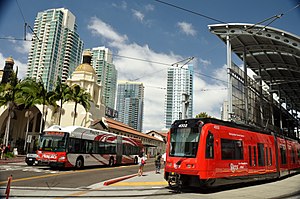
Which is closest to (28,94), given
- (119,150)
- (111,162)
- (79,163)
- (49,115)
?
(49,115)

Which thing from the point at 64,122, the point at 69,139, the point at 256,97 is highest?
the point at 256,97

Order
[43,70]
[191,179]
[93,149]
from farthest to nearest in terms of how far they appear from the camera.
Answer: [43,70] → [93,149] → [191,179]

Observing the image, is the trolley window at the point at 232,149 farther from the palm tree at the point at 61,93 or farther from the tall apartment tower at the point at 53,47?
the tall apartment tower at the point at 53,47

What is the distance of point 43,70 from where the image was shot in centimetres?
12538

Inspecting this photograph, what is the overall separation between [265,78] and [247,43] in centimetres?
1600

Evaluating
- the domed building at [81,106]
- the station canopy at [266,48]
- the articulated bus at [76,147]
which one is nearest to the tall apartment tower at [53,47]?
the domed building at [81,106]

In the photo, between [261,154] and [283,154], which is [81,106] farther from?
[261,154]

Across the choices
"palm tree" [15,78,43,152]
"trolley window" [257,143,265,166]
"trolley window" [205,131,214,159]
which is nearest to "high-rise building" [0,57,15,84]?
"palm tree" [15,78,43,152]

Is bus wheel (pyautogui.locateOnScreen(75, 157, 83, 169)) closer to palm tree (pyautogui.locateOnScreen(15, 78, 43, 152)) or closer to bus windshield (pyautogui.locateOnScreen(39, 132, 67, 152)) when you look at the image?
bus windshield (pyautogui.locateOnScreen(39, 132, 67, 152))

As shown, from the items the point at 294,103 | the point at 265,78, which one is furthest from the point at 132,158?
the point at 294,103

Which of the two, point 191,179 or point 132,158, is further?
point 132,158

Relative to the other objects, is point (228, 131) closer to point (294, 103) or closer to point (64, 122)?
point (64, 122)

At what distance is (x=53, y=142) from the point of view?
21.0 m

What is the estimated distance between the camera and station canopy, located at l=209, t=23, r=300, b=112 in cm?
3312
